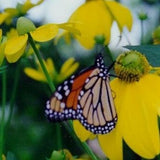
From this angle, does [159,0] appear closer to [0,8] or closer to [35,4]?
[0,8]

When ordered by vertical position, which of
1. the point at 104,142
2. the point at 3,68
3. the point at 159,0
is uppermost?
the point at 3,68

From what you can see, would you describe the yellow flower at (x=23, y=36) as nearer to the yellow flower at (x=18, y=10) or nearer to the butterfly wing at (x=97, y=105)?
the butterfly wing at (x=97, y=105)

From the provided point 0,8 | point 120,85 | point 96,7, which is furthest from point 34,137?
point 120,85

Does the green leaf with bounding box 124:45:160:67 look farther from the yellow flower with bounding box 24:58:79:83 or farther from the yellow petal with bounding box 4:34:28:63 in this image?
the yellow flower with bounding box 24:58:79:83

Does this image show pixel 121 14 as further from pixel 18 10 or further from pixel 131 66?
pixel 131 66

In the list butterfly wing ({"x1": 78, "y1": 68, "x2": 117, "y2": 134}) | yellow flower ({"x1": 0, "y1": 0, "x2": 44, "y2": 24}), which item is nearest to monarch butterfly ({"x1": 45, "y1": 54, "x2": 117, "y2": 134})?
butterfly wing ({"x1": 78, "y1": 68, "x2": 117, "y2": 134})

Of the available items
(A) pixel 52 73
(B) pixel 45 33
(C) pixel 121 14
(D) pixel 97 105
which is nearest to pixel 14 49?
(B) pixel 45 33
